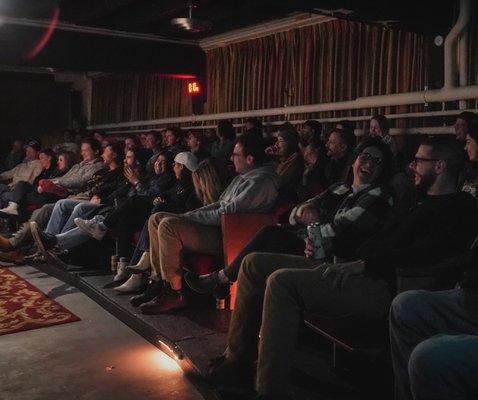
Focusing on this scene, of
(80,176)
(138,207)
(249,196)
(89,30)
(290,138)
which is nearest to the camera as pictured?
(249,196)

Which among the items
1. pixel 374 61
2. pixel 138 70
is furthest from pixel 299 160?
pixel 138 70

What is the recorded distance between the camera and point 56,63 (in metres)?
7.69

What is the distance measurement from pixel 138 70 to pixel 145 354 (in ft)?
19.4

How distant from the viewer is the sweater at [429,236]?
2.09 metres

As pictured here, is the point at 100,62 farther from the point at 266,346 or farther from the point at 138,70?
the point at 266,346

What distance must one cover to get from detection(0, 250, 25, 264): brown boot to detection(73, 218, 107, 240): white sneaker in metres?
1.13

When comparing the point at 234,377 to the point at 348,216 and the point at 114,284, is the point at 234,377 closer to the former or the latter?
the point at 348,216

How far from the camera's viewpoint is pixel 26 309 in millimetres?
4074

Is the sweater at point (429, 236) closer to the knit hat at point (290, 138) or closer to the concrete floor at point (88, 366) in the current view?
the concrete floor at point (88, 366)

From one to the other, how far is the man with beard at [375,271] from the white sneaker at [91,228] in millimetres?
2772

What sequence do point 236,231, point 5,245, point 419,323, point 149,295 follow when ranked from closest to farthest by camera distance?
point 419,323
point 236,231
point 149,295
point 5,245

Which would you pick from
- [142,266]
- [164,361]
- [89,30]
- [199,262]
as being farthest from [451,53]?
[89,30]

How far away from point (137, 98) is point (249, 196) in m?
7.39

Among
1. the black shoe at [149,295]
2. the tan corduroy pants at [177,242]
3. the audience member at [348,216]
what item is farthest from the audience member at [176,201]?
the audience member at [348,216]
